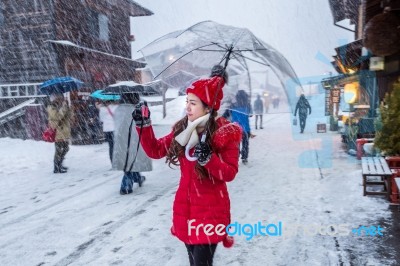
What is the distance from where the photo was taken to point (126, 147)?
6.30 meters

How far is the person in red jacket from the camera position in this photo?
7.43 ft

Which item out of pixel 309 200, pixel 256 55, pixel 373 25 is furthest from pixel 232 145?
pixel 373 25

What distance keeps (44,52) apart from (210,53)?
1314 centimetres

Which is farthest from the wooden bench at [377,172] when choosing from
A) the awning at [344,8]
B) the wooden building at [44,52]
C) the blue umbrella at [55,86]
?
the awning at [344,8]

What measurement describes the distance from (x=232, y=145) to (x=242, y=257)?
6.41 feet

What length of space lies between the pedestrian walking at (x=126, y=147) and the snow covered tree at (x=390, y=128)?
4672 millimetres

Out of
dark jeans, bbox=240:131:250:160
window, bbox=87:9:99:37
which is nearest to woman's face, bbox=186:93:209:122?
dark jeans, bbox=240:131:250:160

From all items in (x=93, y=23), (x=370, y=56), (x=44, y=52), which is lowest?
(x=370, y=56)

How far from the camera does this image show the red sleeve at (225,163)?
2.10 m

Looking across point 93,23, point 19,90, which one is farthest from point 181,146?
point 93,23

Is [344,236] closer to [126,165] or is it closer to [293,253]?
[293,253]

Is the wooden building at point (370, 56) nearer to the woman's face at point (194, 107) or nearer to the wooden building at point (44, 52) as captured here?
the woman's face at point (194, 107)

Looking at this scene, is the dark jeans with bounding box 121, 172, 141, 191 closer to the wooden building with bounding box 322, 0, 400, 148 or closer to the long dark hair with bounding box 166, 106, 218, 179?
the long dark hair with bounding box 166, 106, 218, 179

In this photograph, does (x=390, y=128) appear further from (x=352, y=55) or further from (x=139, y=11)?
(x=139, y=11)
